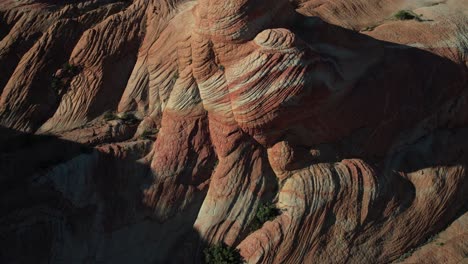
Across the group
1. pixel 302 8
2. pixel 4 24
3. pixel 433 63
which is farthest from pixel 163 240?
pixel 433 63

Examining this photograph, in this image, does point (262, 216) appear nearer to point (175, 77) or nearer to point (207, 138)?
point (207, 138)

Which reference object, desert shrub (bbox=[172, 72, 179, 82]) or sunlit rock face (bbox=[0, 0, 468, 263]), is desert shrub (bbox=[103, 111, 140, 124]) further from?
desert shrub (bbox=[172, 72, 179, 82])

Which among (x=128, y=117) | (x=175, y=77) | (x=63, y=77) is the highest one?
(x=63, y=77)

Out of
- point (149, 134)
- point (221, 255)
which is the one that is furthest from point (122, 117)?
point (221, 255)

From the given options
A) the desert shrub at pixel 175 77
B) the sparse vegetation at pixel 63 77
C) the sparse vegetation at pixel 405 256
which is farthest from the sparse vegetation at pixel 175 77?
the sparse vegetation at pixel 405 256

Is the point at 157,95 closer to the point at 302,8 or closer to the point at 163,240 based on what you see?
the point at 163,240
